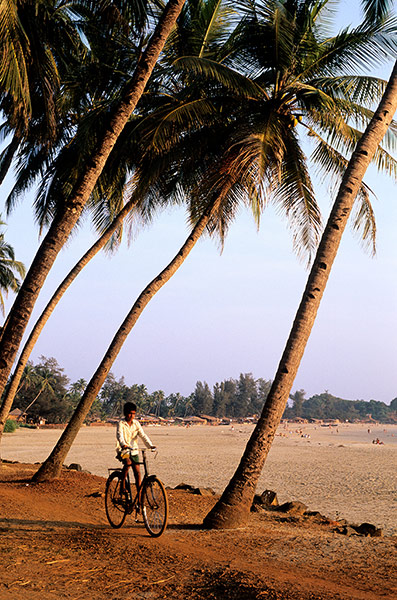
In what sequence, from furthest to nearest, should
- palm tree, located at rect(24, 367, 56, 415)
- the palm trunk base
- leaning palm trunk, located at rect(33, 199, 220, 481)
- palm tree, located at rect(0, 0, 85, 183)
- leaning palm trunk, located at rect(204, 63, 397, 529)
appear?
palm tree, located at rect(24, 367, 56, 415), leaning palm trunk, located at rect(33, 199, 220, 481), palm tree, located at rect(0, 0, 85, 183), leaning palm trunk, located at rect(204, 63, 397, 529), the palm trunk base

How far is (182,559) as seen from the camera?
538 centimetres

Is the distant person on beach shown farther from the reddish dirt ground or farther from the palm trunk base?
the palm trunk base

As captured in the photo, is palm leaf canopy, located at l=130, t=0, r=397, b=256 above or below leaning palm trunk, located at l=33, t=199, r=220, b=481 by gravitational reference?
above

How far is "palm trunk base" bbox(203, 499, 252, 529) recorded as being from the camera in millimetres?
7023

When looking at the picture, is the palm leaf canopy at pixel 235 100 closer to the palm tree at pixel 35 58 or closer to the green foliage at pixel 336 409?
the palm tree at pixel 35 58

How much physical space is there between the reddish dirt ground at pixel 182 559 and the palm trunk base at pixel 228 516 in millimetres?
138

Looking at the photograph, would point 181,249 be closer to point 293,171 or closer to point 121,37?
point 293,171

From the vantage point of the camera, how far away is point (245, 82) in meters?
10.8

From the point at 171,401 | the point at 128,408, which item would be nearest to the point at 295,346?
the point at 128,408

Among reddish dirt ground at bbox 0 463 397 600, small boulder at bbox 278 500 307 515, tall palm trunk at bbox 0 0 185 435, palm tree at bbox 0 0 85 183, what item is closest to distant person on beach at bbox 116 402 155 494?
reddish dirt ground at bbox 0 463 397 600

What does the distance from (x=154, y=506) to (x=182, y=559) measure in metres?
0.98

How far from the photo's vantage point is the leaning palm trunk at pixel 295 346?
7141 mm

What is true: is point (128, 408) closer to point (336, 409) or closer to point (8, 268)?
point (8, 268)

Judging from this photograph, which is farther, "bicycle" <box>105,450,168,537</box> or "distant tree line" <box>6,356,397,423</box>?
"distant tree line" <box>6,356,397,423</box>
